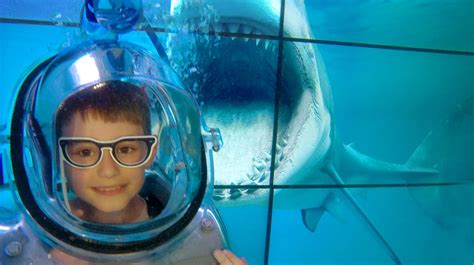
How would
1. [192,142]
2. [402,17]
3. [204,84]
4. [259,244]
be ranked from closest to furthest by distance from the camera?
[192,142] → [204,84] → [259,244] → [402,17]

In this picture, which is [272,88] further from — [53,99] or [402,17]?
[53,99]

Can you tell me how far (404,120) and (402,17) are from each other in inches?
26.3

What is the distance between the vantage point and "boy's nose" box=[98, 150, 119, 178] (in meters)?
0.83

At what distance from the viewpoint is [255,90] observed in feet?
6.56

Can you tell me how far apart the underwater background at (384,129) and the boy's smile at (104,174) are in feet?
3.74

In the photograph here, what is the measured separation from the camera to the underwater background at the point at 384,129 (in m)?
2.23

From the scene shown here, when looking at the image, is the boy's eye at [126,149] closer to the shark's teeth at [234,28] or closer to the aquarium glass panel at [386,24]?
the shark's teeth at [234,28]

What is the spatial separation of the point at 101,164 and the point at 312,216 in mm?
1781

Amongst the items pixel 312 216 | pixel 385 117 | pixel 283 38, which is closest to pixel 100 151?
pixel 283 38

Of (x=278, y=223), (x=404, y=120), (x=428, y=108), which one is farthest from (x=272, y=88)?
(x=428, y=108)

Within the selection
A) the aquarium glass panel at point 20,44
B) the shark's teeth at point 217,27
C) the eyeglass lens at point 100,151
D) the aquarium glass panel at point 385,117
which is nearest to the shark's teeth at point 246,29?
the shark's teeth at point 217,27

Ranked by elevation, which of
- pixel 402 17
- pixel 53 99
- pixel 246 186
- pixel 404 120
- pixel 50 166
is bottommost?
pixel 246 186

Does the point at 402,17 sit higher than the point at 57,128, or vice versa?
the point at 402,17

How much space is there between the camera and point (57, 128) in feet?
2.70
